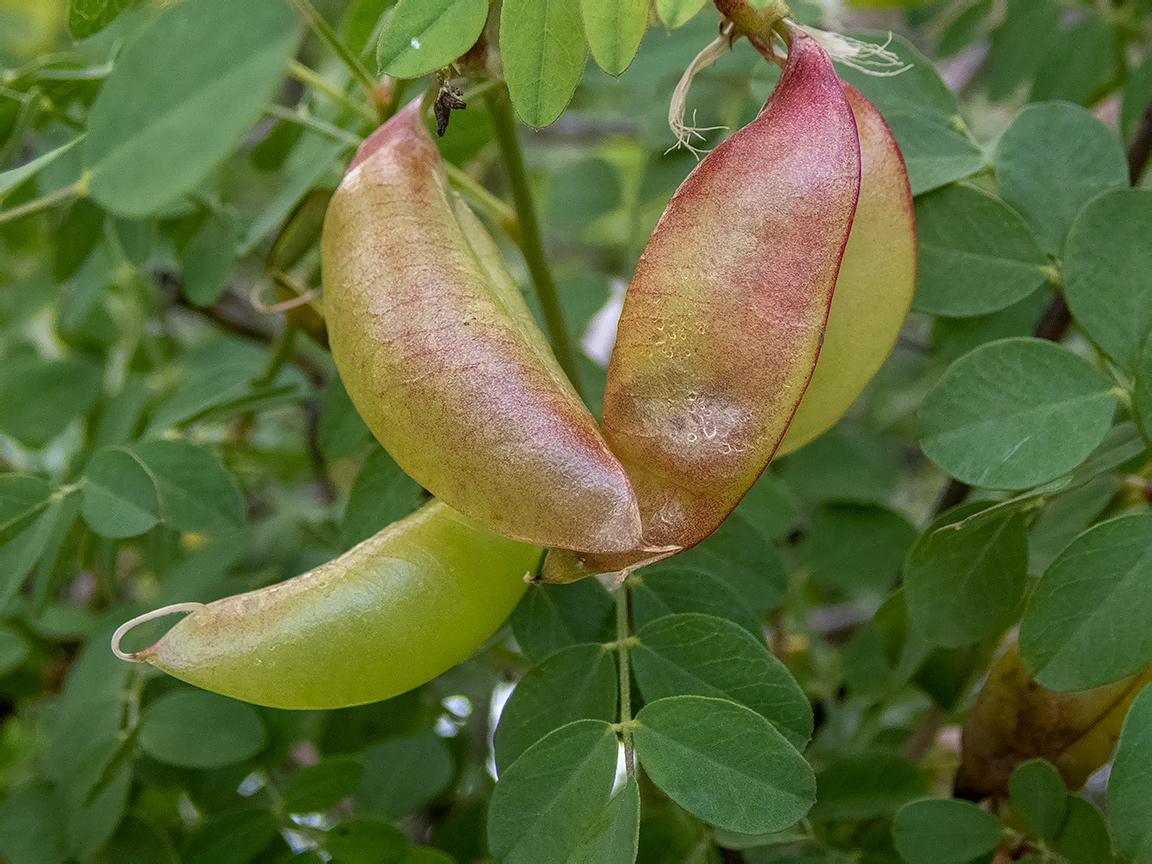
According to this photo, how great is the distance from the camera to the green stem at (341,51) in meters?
0.53

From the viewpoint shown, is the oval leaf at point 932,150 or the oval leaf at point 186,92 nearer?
the oval leaf at point 186,92

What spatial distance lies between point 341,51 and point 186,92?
20 cm

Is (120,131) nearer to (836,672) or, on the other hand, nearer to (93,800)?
(93,800)

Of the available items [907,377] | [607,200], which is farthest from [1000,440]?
[907,377]

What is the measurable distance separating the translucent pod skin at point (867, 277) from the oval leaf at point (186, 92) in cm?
26

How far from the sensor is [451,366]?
39 centimetres

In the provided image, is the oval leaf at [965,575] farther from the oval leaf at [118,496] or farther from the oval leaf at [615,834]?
the oval leaf at [118,496]

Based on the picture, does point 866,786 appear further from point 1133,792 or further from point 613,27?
point 613,27

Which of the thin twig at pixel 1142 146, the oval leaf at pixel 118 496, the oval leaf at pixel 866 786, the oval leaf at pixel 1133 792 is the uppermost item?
the oval leaf at pixel 118 496

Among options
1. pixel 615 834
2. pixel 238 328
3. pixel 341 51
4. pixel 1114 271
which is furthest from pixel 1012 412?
pixel 238 328

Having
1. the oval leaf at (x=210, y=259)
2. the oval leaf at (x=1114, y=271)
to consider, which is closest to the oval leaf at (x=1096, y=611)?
the oval leaf at (x=1114, y=271)

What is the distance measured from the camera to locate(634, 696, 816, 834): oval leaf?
430 millimetres

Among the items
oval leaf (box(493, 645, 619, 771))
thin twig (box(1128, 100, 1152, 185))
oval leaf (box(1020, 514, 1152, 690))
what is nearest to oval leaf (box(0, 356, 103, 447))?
oval leaf (box(493, 645, 619, 771))

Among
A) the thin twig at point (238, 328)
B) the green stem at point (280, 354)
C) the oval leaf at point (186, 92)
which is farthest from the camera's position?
the thin twig at point (238, 328)
